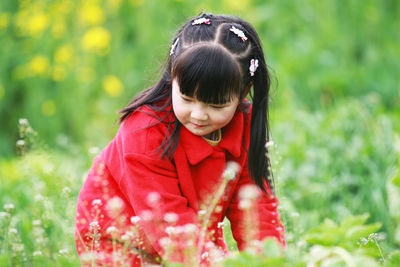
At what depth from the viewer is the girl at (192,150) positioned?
5.52ft

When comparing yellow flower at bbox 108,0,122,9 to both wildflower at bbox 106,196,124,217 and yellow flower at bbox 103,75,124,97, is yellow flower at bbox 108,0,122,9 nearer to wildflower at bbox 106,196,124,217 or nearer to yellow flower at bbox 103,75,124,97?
yellow flower at bbox 103,75,124,97

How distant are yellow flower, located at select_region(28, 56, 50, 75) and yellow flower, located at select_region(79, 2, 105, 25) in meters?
0.51

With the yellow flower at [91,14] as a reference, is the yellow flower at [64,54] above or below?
below

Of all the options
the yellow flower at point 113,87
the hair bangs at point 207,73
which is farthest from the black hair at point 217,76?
the yellow flower at point 113,87

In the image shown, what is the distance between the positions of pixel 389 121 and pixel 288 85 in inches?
49.1

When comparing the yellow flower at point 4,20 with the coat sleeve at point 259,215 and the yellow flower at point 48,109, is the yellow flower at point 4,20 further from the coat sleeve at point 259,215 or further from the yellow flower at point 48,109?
the coat sleeve at point 259,215

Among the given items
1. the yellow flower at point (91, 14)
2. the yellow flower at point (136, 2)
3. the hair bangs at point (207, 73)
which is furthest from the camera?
the yellow flower at point (136, 2)

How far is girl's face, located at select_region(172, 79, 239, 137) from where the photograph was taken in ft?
5.62

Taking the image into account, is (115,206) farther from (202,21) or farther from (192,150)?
(202,21)

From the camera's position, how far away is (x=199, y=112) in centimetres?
171

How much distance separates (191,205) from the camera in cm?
187

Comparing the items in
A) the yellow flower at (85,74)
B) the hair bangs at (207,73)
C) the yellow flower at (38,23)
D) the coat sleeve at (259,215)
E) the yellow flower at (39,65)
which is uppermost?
the yellow flower at (38,23)

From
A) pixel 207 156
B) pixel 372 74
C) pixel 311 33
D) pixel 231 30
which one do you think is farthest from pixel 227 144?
pixel 311 33

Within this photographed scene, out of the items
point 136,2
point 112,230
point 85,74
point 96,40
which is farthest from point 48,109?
point 112,230
